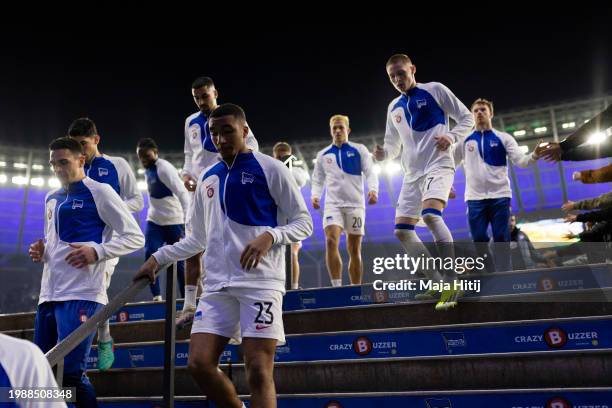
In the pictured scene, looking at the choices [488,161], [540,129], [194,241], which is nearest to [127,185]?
[194,241]

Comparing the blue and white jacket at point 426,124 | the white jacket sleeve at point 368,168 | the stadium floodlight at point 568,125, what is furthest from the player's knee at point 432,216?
the stadium floodlight at point 568,125

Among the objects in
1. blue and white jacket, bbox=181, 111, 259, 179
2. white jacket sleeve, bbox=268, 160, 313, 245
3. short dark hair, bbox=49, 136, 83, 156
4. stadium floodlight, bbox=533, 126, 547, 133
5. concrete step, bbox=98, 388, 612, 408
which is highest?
stadium floodlight, bbox=533, 126, 547, 133

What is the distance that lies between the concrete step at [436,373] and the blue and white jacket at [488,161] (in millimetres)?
3504

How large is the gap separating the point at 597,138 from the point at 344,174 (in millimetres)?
6285

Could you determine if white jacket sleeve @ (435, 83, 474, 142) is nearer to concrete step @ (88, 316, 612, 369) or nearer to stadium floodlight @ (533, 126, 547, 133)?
concrete step @ (88, 316, 612, 369)

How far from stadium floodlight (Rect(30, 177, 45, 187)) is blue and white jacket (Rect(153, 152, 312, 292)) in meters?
27.6

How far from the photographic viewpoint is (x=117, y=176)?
5.67m

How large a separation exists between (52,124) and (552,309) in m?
28.0

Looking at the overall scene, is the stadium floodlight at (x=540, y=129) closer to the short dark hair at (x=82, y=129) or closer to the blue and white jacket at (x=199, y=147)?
the blue and white jacket at (x=199, y=147)

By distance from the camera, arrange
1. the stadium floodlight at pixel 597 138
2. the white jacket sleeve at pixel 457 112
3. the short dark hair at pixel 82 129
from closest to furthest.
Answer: the stadium floodlight at pixel 597 138 < the short dark hair at pixel 82 129 < the white jacket sleeve at pixel 457 112

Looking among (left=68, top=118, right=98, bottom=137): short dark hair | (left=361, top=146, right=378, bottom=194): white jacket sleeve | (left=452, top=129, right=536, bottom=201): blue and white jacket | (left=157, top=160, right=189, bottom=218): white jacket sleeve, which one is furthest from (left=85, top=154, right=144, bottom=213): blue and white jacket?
(left=452, top=129, right=536, bottom=201): blue and white jacket

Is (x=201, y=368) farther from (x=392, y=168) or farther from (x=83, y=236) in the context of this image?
(x=392, y=168)

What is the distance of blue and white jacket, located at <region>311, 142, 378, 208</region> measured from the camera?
327 inches

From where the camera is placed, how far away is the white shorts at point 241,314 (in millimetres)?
3252
